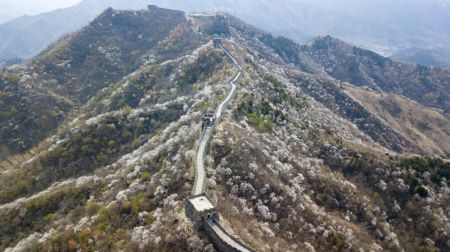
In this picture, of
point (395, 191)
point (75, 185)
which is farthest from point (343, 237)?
point (75, 185)

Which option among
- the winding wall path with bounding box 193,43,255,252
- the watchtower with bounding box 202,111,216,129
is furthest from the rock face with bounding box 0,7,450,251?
the watchtower with bounding box 202,111,216,129

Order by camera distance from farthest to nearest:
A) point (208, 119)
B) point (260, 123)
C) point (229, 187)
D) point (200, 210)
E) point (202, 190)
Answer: point (260, 123), point (208, 119), point (229, 187), point (202, 190), point (200, 210)

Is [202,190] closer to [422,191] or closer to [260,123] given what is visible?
[260,123]

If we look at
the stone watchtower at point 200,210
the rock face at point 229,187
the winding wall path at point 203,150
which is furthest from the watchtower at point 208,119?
the stone watchtower at point 200,210

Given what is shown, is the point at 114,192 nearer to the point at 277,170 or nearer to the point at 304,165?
the point at 277,170

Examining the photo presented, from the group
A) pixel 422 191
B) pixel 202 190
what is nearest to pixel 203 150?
pixel 202 190

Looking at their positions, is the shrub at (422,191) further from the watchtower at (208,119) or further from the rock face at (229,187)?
the watchtower at (208,119)

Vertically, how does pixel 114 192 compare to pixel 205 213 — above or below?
below

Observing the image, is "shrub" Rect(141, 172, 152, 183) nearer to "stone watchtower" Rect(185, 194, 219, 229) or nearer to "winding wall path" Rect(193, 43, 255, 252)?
"winding wall path" Rect(193, 43, 255, 252)
